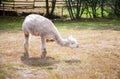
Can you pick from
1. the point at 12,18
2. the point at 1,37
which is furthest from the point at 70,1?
the point at 1,37

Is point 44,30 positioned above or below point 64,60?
above

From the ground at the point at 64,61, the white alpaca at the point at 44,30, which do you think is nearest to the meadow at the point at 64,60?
the ground at the point at 64,61

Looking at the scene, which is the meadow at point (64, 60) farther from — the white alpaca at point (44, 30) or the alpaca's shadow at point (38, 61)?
the white alpaca at point (44, 30)

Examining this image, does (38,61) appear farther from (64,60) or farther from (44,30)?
(44,30)

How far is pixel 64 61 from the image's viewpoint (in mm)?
10117

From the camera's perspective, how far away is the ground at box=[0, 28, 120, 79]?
8.72 m

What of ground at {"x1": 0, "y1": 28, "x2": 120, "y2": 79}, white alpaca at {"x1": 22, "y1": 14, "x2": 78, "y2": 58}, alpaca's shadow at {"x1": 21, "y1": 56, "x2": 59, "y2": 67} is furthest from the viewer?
white alpaca at {"x1": 22, "y1": 14, "x2": 78, "y2": 58}

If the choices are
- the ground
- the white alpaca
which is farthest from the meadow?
the white alpaca

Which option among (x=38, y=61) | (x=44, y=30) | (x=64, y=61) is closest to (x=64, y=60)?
(x=64, y=61)

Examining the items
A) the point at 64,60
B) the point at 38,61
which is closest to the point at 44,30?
the point at 38,61

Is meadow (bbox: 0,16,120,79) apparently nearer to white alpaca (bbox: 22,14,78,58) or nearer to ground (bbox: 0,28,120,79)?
ground (bbox: 0,28,120,79)

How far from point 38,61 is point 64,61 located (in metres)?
0.80

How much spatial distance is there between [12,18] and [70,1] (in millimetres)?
4375

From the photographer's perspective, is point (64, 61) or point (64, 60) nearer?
point (64, 61)
